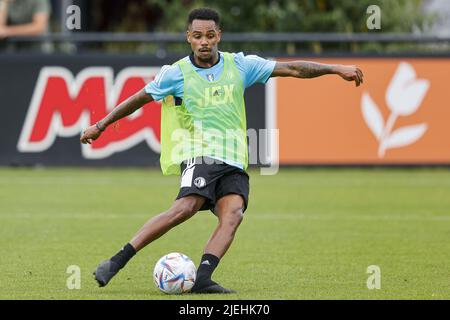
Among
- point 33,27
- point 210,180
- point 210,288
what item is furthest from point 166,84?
point 33,27

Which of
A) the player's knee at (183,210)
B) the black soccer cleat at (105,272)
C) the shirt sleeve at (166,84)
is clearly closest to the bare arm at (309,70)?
the shirt sleeve at (166,84)

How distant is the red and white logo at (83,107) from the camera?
1931cm

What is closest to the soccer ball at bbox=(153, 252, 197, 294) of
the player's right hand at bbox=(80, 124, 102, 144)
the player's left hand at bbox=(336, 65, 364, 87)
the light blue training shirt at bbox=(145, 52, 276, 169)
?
the light blue training shirt at bbox=(145, 52, 276, 169)

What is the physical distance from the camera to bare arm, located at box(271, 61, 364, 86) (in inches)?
351

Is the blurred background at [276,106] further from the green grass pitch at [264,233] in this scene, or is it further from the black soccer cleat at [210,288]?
the black soccer cleat at [210,288]

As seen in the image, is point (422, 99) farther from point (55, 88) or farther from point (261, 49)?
point (55, 88)

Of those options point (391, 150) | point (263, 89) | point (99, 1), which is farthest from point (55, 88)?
point (99, 1)

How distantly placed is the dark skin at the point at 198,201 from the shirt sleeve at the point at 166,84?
0.05m

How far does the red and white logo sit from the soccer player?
10.3 meters

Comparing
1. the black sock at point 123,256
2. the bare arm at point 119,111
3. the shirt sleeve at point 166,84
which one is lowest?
the black sock at point 123,256

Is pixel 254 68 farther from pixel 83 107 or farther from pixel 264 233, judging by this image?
pixel 83 107

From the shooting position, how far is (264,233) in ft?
42.5

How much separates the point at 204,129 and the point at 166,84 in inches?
16.9

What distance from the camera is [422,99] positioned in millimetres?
19469
